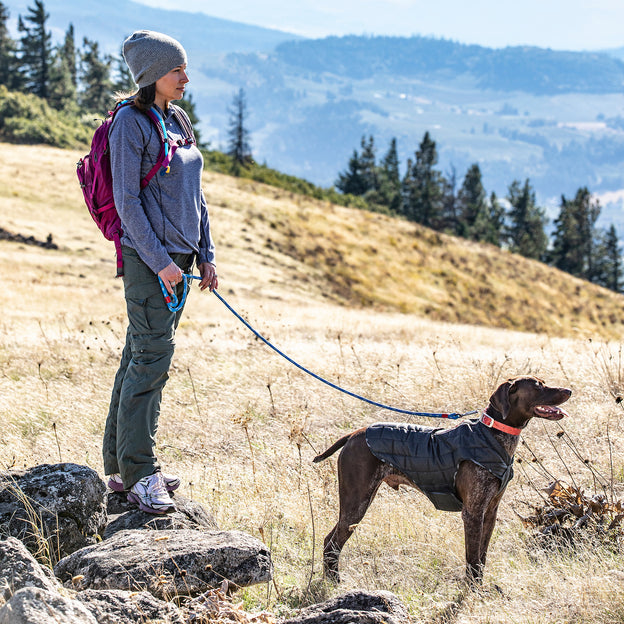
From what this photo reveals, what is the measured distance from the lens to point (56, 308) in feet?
43.7

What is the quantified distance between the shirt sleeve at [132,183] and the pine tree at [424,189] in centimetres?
7117

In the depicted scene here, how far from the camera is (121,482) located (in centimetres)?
450

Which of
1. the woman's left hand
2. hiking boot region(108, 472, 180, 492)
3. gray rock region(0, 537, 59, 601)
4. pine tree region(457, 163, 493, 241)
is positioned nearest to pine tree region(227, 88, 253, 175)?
pine tree region(457, 163, 493, 241)

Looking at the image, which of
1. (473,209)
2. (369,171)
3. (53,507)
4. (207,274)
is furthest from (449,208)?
(53,507)

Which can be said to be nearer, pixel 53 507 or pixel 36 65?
pixel 53 507

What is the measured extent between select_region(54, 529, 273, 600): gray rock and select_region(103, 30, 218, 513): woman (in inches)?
26.2

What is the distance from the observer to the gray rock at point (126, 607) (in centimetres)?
279

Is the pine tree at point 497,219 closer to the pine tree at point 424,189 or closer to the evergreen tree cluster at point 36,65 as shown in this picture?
A: the pine tree at point 424,189

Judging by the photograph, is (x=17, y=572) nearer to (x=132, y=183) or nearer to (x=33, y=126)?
(x=132, y=183)

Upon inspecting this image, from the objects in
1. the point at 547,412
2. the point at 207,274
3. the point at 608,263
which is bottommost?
the point at 608,263

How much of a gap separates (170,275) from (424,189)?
71.9m

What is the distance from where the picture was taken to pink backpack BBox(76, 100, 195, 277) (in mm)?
3951

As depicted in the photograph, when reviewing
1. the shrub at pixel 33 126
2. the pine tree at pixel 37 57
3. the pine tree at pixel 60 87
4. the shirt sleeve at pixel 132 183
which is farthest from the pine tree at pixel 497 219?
the shirt sleeve at pixel 132 183

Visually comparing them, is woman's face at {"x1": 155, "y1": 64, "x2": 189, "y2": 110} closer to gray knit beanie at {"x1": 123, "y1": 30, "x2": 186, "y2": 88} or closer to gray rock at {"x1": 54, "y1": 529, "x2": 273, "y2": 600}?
gray knit beanie at {"x1": 123, "y1": 30, "x2": 186, "y2": 88}
